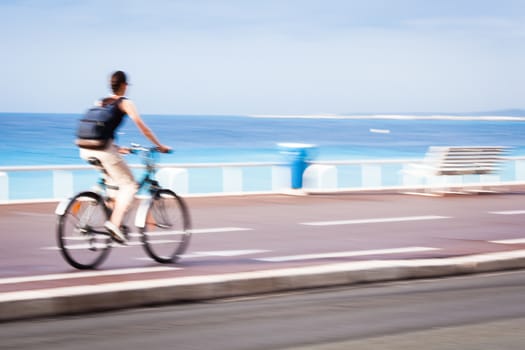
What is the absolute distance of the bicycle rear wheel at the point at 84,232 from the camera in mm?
9359

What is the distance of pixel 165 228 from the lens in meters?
10.0

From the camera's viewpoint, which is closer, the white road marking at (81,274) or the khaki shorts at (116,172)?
the white road marking at (81,274)

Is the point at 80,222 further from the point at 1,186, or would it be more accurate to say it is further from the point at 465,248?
the point at 1,186

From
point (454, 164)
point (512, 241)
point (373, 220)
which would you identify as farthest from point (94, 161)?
point (454, 164)

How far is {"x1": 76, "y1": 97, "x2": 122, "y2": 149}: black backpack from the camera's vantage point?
9.30 metres

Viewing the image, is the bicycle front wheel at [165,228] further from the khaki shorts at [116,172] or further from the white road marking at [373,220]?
the white road marking at [373,220]

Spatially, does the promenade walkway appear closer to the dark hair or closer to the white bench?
the dark hair

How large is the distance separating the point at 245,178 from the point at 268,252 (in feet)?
151

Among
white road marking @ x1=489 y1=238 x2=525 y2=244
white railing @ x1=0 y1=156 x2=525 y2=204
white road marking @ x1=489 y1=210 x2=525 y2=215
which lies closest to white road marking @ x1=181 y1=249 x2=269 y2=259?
white road marking @ x1=489 y1=238 x2=525 y2=244

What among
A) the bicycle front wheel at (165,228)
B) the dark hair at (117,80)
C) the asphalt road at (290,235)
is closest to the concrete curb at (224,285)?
the asphalt road at (290,235)

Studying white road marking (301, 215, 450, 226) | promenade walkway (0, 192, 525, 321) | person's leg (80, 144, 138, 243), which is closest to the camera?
promenade walkway (0, 192, 525, 321)

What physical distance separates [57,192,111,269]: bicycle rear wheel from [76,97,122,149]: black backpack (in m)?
0.45

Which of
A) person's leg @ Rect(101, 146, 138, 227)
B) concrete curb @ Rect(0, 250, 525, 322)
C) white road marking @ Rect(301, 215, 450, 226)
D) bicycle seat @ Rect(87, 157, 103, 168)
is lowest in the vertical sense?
concrete curb @ Rect(0, 250, 525, 322)

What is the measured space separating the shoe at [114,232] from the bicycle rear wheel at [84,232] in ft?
0.22
